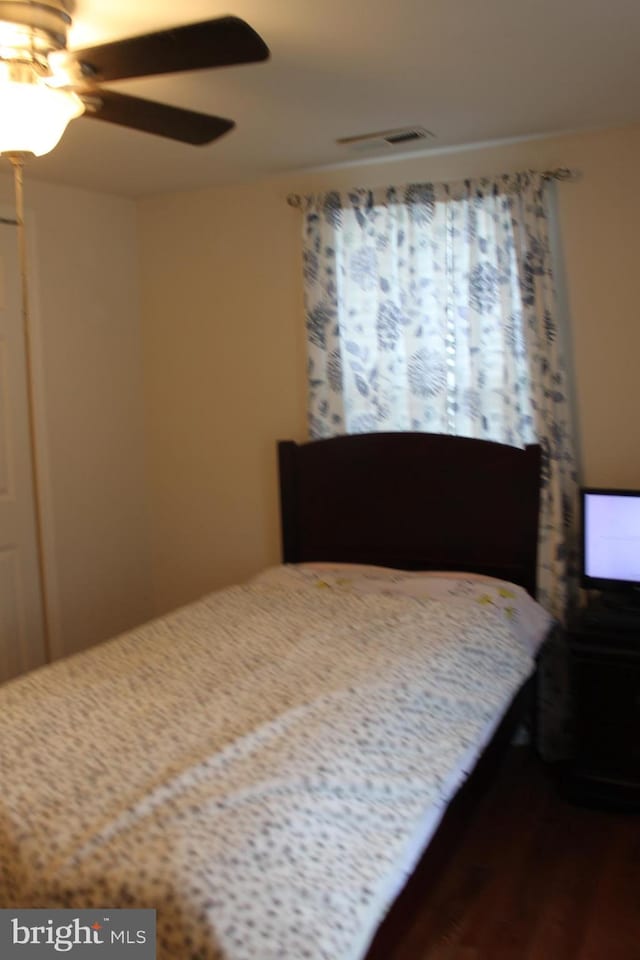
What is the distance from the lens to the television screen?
9.77ft

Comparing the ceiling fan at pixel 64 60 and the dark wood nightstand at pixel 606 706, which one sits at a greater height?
the ceiling fan at pixel 64 60

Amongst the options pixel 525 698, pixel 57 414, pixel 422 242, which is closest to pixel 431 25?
pixel 422 242

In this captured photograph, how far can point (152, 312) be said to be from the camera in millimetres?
4160

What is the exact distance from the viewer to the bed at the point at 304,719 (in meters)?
1.53

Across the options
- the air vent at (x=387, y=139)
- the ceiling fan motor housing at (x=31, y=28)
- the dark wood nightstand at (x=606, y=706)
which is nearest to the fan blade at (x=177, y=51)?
the ceiling fan motor housing at (x=31, y=28)

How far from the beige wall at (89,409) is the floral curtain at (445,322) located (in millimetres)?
1011

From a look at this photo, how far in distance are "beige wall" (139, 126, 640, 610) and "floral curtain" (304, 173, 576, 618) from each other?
0.13 m

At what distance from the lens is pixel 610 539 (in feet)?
9.91

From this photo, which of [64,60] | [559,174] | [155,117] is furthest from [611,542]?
[64,60]

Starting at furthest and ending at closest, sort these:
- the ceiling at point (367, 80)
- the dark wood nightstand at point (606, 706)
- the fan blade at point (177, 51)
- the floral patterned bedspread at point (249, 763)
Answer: the dark wood nightstand at point (606, 706), the ceiling at point (367, 80), the fan blade at point (177, 51), the floral patterned bedspread at point (249, 763)

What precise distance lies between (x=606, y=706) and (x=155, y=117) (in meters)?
2.30

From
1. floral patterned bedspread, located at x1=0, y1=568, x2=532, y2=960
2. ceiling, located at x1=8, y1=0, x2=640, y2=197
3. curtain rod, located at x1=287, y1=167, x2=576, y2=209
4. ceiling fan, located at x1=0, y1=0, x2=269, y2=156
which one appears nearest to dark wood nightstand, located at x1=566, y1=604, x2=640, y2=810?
floral patterned bedspread, located at x1=0, y1=568, x2=532, y2=960

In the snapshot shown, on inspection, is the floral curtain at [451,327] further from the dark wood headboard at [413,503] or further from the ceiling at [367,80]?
the ceiling at [367,80]

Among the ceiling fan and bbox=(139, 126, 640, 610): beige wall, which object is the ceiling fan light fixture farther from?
bbox=(139, 126, 640, 610): beige wall
